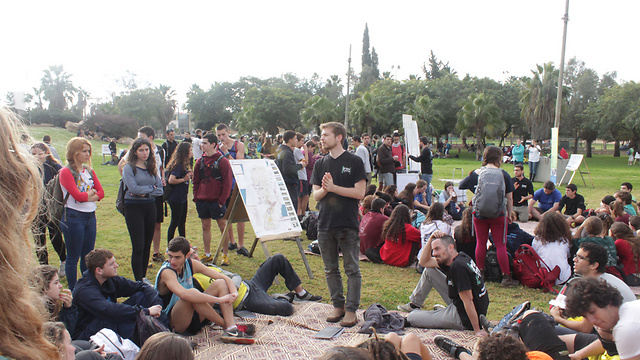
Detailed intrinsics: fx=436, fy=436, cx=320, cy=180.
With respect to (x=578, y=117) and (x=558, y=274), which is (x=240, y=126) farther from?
(x=558, y=274)

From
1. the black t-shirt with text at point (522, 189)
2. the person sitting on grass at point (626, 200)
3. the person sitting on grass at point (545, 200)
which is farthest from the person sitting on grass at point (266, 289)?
the person sitting on grass at point (545, 200)

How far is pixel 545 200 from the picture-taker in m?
9.18

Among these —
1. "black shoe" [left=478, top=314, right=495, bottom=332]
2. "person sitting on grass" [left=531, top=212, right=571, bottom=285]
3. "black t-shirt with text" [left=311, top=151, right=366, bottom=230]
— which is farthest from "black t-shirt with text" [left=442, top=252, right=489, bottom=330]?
"person sitting on grass" [left=531, top=212, right=571, bottom=285]

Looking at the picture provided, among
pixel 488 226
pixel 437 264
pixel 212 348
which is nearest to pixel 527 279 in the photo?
pixel 488 226

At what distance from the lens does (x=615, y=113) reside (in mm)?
33875

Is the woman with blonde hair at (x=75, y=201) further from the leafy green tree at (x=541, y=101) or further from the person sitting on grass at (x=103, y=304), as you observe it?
the leafy green tree at (x=541, y=101)

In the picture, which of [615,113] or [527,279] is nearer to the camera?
[527,279]

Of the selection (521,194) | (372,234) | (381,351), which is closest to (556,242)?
(372,234)

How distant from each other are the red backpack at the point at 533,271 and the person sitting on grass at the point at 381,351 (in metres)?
2.98

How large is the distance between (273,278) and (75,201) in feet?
7.77

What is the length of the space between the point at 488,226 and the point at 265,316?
3035 millimetres

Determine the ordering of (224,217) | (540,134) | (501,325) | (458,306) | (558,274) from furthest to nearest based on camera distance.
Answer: (540,134), (224,217), (558,274), (458,306), (501,325)

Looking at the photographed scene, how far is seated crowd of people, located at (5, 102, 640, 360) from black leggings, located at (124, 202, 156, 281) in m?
0.01

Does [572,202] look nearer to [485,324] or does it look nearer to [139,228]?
[485,324]
